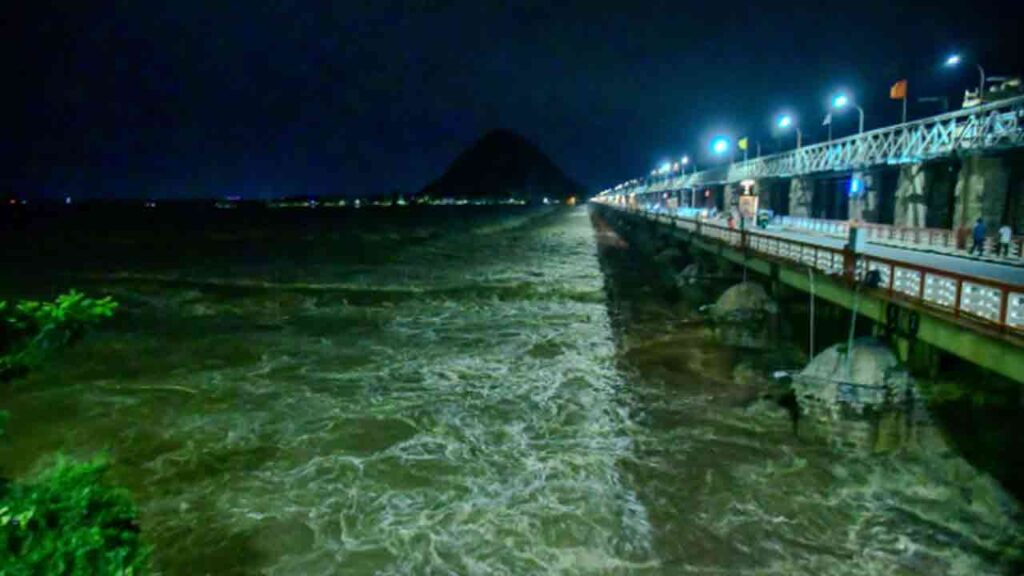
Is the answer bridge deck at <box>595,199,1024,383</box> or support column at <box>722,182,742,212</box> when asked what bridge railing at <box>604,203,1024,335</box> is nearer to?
bridge deck at <box>595,199,1024,383</box>

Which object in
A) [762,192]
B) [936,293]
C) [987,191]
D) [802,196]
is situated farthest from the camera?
[762,192]

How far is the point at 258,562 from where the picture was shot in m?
9.77

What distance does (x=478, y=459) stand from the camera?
538 inches

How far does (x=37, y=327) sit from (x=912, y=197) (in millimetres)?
46757

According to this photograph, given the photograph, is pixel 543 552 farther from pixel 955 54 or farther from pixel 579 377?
pixel 955 54

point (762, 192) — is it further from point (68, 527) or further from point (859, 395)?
point (68, 527)

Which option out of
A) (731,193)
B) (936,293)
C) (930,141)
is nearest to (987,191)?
(930,141)

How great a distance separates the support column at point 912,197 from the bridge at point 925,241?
0.22ft

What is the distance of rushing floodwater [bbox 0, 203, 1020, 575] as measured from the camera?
10.0m

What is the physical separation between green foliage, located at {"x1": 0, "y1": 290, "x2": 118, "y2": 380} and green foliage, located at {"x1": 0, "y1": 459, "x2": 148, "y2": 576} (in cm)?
70

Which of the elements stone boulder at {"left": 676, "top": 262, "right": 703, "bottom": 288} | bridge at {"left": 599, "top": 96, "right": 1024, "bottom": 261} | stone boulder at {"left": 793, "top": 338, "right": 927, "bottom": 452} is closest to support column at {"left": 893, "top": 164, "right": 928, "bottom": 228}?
bridge at {"left": 599, "top": 96, "right": 1024, "bottom": 261}

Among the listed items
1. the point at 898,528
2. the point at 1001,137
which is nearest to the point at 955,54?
the point at 1001,137

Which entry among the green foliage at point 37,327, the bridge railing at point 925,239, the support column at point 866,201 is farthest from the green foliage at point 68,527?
the support column at point 866,201

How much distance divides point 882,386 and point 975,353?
346 cm
